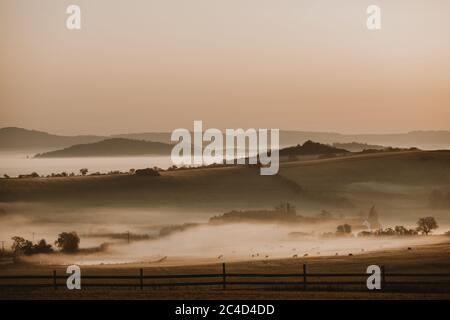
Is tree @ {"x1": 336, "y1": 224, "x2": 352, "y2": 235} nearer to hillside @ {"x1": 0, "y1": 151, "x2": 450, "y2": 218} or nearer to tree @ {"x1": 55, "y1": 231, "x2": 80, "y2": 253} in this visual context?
hillside @ {"x1": 0, "y1": 151, "x2": 450, "y2": 218}

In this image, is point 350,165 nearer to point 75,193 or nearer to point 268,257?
point 268,257

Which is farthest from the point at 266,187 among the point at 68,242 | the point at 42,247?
the point at 42,247

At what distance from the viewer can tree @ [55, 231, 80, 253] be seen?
85.9ft

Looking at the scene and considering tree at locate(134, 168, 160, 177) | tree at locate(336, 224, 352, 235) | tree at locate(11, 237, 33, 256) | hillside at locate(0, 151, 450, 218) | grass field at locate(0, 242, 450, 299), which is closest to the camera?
grass field at locate(0, 242, 450, 299)

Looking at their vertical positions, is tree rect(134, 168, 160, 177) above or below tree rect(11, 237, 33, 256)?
above

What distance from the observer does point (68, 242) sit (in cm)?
2644

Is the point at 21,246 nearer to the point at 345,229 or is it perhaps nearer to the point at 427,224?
the point at 345,229

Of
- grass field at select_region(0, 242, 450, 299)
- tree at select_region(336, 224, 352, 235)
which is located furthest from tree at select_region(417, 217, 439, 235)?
tree at select_region(336, 224, 352, 235)

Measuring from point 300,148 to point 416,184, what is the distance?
402 cm

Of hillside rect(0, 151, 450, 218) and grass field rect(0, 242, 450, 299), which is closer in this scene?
grass field rect(0, 242, 450, 299)

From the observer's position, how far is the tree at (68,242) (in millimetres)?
26172

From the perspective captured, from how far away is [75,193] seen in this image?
27891 mm
